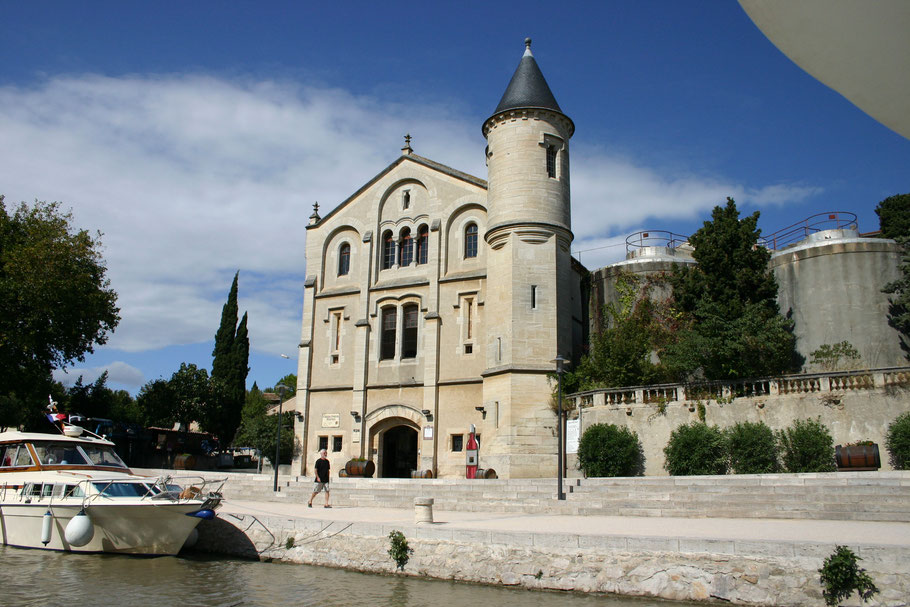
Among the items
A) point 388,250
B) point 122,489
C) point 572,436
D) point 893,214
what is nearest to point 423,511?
point 122,489


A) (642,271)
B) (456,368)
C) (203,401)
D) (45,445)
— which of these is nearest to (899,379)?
(642,271)

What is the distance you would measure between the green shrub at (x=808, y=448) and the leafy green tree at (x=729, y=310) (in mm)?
3038

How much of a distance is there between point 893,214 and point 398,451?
79.1ft

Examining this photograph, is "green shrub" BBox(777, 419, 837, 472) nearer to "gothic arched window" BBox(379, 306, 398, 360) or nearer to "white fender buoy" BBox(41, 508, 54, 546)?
"gothic arched window" BBox(379, 306, 398, 360)

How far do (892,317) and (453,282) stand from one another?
16.8m

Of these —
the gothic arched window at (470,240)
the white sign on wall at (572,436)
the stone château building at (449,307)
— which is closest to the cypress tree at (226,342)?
the stone château building at (449,307)

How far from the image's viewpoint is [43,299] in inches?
1196

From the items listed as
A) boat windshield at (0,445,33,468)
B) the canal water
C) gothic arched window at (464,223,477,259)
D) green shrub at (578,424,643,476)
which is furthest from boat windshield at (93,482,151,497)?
gothic arched window at (464,223,477,259)

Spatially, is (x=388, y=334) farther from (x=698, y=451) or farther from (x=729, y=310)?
(x=698, y=451)

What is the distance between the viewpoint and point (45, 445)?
19.1 meters

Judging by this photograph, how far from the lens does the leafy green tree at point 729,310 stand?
76.0ft

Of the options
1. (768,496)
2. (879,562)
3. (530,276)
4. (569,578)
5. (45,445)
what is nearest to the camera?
(879,562)

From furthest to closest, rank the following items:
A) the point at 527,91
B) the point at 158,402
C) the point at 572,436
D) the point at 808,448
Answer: the point at 158,402 → the point at 527,91 → the point at 572,436 → the point at 808,448

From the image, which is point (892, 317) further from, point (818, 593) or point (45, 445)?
point (45, 445)
